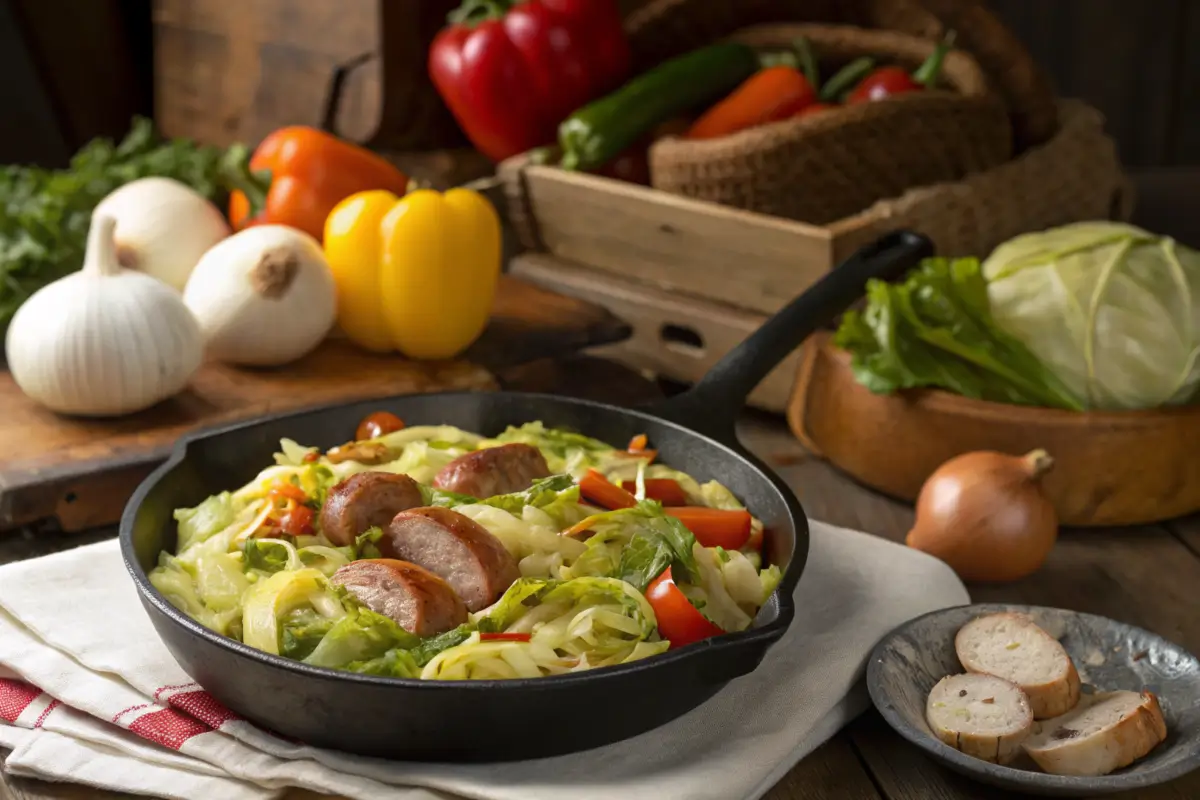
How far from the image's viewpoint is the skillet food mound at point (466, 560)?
1.54m

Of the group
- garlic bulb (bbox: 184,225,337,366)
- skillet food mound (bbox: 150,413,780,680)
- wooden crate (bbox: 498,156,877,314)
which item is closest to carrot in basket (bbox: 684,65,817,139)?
wooden crate (bbox: 498,156,877,314)

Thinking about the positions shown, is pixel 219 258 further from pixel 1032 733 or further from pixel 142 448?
pixel 1032 733

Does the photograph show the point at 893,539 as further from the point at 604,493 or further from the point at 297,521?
the point at 297,521

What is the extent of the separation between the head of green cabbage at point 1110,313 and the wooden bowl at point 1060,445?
54 millimetres

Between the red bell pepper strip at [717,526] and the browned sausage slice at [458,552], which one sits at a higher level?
the browned sausage slice at [458,552]

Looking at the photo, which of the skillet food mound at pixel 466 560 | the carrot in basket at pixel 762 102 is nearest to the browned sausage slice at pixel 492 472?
the skillet food mound at pixel 466 560

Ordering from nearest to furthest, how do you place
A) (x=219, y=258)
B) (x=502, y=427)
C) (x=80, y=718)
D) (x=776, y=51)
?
1. (x=80, y=718)
2. (x=502, y=427)
3. (x=219, y=258)
4. (x=776, y=51)

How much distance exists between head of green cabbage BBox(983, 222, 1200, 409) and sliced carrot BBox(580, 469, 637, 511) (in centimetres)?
87

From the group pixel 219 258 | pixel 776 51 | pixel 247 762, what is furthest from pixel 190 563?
pixel 776 51

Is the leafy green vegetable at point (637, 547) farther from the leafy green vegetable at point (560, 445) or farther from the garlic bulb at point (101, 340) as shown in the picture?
the garlic bulb at point (101, 340)

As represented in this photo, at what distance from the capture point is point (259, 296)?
2.58m

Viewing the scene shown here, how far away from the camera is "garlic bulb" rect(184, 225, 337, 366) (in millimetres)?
2588

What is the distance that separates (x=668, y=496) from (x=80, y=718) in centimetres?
84

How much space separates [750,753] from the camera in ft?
5.13
